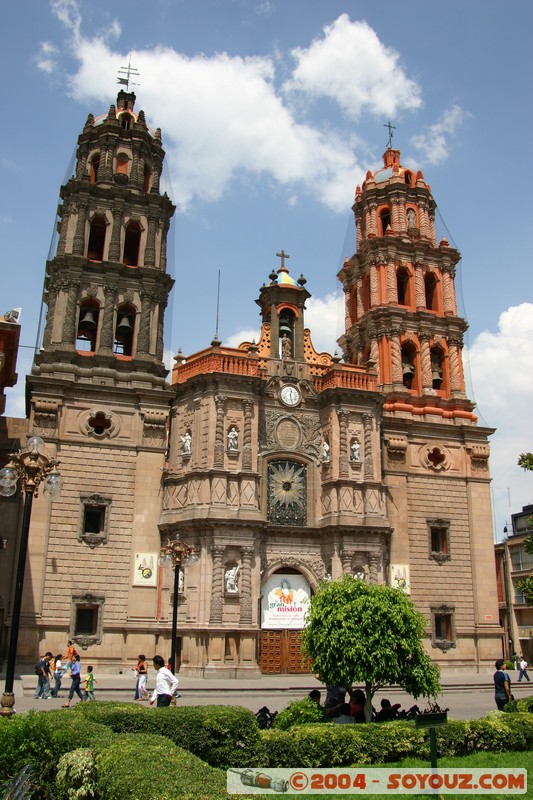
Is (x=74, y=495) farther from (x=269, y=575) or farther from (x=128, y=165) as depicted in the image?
(x=128, y=165)

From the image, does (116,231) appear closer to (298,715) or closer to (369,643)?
(369,643)

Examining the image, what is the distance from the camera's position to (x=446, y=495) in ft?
136

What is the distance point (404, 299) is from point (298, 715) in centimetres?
3426

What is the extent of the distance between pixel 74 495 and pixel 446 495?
20.0 m

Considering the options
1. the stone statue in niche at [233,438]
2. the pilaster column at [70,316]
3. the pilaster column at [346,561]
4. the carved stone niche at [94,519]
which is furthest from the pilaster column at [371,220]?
the carved stone niche at [94,519]

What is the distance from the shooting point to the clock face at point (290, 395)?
39.6 metres

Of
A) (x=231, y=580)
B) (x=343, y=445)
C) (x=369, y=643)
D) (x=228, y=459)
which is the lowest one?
(x=369, y=643)

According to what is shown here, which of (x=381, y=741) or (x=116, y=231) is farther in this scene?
(x=116, y=231)

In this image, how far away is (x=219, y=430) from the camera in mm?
36438

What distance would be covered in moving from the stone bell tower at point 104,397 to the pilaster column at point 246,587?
388 cm

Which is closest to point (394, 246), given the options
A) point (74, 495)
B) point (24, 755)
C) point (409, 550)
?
point (409, 550)

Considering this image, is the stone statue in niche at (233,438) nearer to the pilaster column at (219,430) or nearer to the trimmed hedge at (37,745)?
the pilaster column at (219,430)

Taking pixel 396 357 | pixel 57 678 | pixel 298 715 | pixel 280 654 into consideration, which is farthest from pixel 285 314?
pixel 298 715

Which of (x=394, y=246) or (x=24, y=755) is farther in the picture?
(x=394, y=246)
